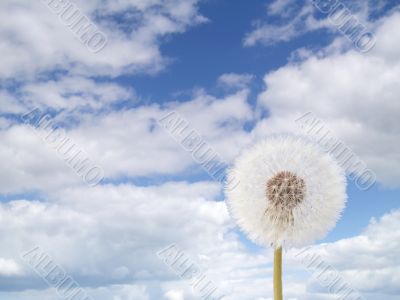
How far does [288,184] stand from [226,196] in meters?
1.04

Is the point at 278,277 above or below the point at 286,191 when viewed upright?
below

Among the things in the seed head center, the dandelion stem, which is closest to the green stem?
the dandelion stem

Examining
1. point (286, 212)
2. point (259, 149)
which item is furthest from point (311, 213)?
point (259, 149)

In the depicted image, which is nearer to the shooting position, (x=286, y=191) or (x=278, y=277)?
(x=278, y=277)

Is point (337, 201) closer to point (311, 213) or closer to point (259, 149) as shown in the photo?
point (311, 213)

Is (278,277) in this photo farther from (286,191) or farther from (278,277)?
(286,191)

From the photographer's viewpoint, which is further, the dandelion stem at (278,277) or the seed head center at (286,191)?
the seed head center at (286,191)

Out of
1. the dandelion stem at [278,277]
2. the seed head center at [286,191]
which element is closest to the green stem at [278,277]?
the dandelion stem at [278,277]

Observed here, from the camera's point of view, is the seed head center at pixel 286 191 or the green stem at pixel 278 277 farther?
the seed head center at pixel 286 191

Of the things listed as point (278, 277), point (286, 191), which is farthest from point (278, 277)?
point (286, 191)

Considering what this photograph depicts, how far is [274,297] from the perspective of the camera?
4.81 metres

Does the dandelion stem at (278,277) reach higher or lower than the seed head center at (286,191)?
lower

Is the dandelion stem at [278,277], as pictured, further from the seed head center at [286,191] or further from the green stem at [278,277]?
the seed head center at [286,191]

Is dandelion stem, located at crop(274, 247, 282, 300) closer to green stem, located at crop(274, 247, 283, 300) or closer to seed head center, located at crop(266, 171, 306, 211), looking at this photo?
green stem, located at crop(274, 247, 283, 300)
